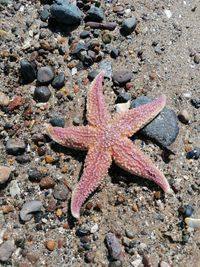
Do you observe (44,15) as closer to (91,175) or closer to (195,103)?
(195,103)

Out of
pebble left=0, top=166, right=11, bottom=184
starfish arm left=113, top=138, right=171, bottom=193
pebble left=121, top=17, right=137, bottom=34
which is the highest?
pebble left=121, top=17, right=137, bottom=34

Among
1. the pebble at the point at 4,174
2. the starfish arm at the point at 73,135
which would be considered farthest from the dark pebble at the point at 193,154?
the pebble at the point at 4,174

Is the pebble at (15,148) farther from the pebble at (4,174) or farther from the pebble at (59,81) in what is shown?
the pebble at (59,81)

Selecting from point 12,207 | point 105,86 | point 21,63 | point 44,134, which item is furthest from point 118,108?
point 12,207

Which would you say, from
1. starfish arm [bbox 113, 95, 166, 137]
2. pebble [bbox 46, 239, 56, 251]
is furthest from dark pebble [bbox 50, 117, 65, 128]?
pebble [bbox 46, 239, 56, 251]

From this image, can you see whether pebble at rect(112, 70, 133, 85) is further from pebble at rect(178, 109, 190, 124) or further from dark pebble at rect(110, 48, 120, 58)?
pebble at rect(178, 109, 190, 124)

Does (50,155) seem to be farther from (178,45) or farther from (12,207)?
(178,45)
